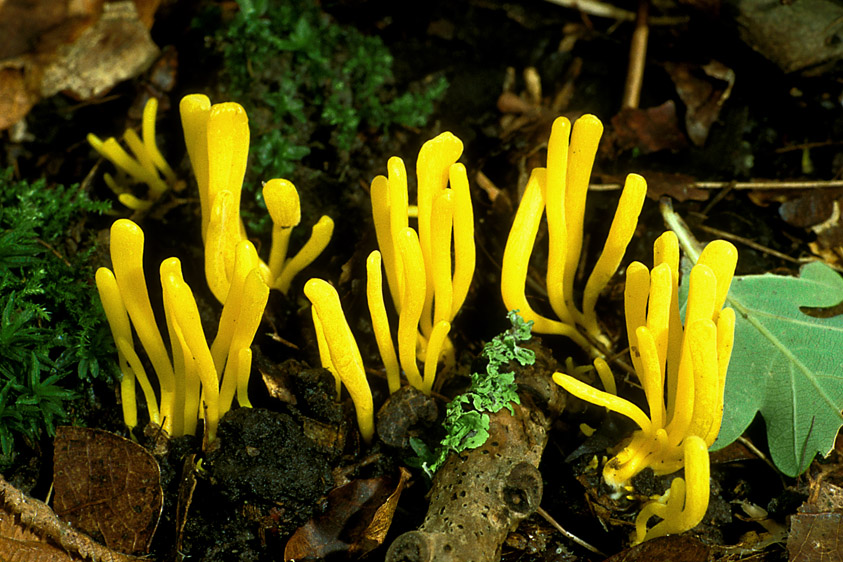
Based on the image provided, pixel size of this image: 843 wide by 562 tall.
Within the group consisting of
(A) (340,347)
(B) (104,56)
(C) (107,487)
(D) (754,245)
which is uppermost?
(B) (104,56)

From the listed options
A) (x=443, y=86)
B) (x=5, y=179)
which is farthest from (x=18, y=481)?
(x=443, y=86)

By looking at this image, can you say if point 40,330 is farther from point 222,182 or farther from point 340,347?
point 340,347

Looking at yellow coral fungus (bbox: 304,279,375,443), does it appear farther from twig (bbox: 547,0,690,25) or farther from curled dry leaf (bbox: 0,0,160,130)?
twig (bbox: 547,0,690,25)

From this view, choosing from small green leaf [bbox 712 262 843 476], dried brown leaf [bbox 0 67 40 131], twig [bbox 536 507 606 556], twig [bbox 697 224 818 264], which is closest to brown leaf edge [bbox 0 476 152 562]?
twig [bbox 536 507 606 556]

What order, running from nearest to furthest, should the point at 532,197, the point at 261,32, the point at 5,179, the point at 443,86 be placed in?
the point at 532,197
the point at 5,179
the point at 261,32
the point at 443,86

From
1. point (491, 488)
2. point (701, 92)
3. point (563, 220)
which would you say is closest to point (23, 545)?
point (491, 488)

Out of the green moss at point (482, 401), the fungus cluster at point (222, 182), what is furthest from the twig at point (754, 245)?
the fungus cluster at point (222, 182)

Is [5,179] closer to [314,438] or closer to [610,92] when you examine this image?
[314,438]
